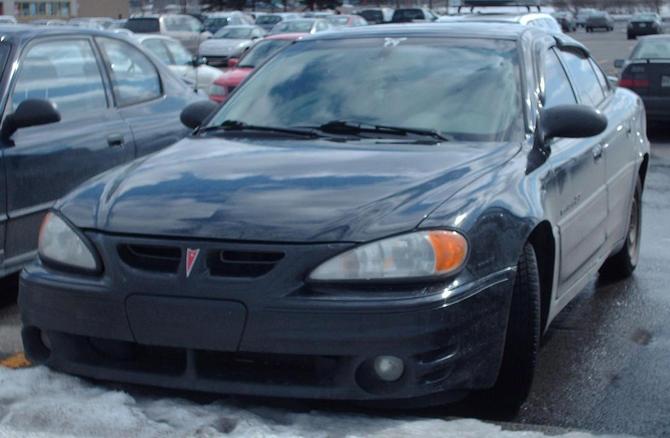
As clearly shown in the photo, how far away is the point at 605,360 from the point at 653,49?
41.2ft

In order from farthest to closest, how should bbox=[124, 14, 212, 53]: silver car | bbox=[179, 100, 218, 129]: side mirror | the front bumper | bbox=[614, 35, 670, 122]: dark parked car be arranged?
bbox=[124, 14, 212, 53]: silver car → bbox=[614, 35, 670, 122]: dark parked car → bbox=[179, 100, 218, 129]: side mirror → the front bumper

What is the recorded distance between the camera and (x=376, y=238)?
161 inches

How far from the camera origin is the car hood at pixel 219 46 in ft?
115

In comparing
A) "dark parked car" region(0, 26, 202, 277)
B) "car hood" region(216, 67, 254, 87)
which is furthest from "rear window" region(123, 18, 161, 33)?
"dark parked car" region(0, 26, 202, 277)

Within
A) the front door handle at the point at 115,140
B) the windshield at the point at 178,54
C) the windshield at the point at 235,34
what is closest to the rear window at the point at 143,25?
the windshield at the point at 235,34

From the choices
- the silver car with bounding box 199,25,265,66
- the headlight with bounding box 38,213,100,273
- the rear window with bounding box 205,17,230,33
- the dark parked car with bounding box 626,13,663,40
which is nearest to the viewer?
the headlight with bounding box 38,213,100,273

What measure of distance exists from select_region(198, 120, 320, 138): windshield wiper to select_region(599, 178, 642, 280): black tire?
264cm

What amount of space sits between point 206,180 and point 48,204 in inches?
88.4

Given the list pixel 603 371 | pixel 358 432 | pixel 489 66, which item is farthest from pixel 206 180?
pixel 603 371

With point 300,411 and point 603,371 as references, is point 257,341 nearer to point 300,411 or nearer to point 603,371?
point 300,411

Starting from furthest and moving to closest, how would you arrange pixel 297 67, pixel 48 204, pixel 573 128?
pixel 48 204, pixel 297 67, pixel 573 128

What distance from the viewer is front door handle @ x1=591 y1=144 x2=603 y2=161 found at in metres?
5.85

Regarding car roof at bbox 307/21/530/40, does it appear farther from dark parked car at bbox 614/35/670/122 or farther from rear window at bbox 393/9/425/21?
rear window at bbox 393/9/425/21

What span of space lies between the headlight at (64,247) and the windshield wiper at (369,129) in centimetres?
135
